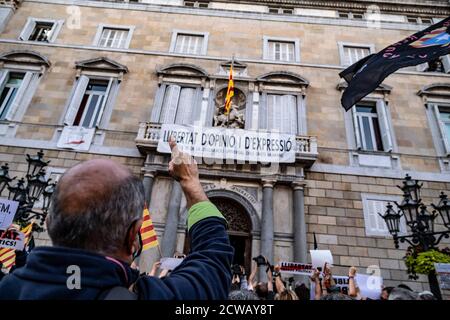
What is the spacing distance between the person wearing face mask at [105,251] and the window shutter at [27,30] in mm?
17352

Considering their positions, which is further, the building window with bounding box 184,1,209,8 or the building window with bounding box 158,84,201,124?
the building window with bounding box 184,1,209,8

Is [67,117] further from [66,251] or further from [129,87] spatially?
[66,251]

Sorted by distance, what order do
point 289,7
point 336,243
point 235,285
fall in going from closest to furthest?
1. point 235,285
2. point 336,243
3. point 289,7

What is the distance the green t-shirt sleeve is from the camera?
140 cm

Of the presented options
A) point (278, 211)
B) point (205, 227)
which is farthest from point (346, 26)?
point (205, 227)

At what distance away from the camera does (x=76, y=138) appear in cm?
1143

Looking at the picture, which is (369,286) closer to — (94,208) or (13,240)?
(94,208)

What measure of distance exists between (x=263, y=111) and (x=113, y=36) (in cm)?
917

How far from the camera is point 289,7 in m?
16.2

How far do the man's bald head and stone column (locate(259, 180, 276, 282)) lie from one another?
28.2 feet

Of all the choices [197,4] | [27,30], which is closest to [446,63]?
[197,4]

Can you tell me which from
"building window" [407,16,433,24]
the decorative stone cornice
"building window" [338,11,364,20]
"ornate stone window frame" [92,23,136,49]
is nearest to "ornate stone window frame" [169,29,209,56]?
"ornate stone window frame" [92,23,136,49]

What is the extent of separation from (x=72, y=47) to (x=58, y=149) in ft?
19.6

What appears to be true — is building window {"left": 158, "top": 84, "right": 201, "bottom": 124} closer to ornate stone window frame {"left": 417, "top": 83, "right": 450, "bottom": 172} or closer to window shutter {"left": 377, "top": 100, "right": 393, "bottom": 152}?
window shutter {"left": 377, "top": 100, "right": 393, "bottom": 152}
